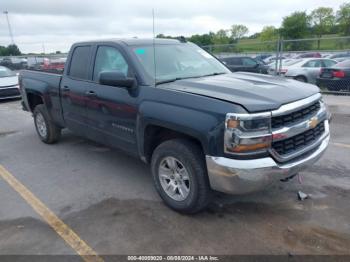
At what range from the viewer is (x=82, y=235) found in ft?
11.1

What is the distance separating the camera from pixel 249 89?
136 inches

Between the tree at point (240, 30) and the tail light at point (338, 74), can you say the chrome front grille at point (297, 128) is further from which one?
the tree at point (240, 30)

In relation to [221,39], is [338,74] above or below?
below

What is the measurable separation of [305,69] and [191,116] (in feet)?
40.0

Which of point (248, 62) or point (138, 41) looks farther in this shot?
point (248, 62)

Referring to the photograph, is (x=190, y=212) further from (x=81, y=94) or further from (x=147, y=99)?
(x=81, y=94)

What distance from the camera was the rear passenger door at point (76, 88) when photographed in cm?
488

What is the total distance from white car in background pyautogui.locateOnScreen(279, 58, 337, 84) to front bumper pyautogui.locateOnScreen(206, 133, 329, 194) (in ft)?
36.6

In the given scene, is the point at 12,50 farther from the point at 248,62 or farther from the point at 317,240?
the point at 317,240

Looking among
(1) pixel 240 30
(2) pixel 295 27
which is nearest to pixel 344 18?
(2) pixel 295 27

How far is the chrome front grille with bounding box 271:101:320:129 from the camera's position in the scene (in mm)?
3121

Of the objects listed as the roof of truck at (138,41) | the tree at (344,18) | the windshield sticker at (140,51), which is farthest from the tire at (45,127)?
the tree at (344,18)

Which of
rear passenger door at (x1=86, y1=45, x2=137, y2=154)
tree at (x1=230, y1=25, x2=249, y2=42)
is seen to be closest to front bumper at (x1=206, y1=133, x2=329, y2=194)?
rear passenger door at (x1=86, y1=45, x2=137, y2=154)

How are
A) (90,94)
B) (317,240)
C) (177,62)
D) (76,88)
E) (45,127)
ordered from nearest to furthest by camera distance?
(317,240)
(177,62)
(90,94)
(76,88)
(45,127)
